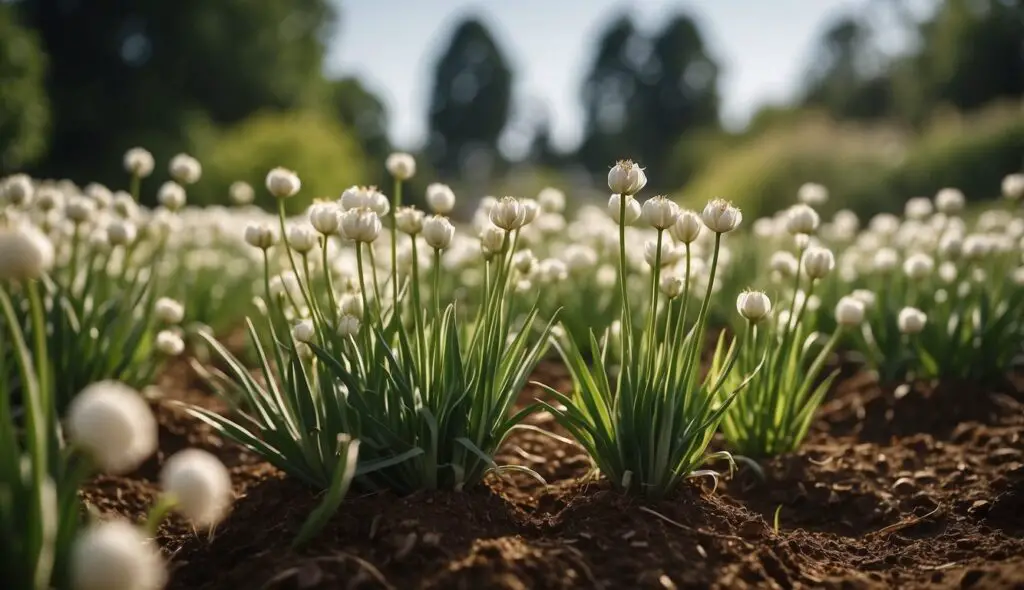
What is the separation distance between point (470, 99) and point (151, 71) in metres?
22.8

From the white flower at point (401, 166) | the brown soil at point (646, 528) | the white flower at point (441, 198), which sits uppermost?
the white flower at point (401, 166)

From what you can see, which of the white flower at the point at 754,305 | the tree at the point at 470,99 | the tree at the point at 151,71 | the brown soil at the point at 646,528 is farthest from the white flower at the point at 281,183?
the tree at the point at 470,99

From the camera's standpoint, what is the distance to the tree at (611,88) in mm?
47062

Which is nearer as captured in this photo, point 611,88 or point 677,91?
point 677,91

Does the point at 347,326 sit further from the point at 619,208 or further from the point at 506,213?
the point at 619,208

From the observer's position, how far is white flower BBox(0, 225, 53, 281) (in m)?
1.48

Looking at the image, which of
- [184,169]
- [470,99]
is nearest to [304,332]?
[184,169]

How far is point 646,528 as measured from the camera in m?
2.20

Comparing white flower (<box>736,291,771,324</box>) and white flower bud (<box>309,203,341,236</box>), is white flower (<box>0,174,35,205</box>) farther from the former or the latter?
white flower (<box>736,291,771,324</box>)

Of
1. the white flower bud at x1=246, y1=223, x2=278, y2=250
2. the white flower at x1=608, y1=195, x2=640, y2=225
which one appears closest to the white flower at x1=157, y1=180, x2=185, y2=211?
the white flower bud at x1=246, y1=223, x2=278, y2=250

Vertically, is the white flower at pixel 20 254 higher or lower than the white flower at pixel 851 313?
higher

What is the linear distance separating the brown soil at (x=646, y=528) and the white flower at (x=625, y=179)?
2.91 feet

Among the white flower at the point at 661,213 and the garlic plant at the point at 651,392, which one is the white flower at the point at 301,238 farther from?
the white flower at the point at 661,213

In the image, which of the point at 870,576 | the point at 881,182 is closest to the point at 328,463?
the point at 870,576
